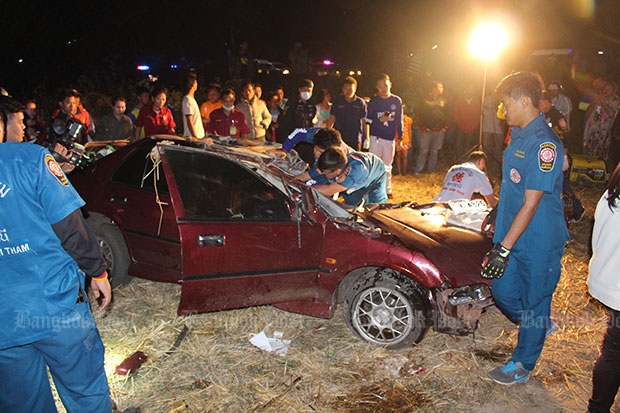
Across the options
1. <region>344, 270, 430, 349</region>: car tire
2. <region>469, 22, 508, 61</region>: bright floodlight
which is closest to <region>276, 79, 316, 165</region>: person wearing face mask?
<region>469, 22, 508, 61</region>: bright floodlight

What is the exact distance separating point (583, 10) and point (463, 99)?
26.8 ft

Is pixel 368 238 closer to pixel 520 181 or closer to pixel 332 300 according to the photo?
pixel 332 300

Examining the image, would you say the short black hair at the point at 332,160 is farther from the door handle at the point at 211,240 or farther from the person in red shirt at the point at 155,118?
the person in red shirt at the point at 155,118

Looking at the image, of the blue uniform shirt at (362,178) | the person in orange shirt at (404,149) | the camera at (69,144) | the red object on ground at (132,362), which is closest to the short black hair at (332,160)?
the blue uniform shirt at (362,178)

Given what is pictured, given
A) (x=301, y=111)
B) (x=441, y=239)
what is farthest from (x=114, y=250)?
(x=301, y=111)

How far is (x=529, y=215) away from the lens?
306 cm

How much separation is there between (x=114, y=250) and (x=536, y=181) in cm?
367

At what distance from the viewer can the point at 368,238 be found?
386 cm

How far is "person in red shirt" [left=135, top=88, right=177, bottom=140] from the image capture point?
765cm

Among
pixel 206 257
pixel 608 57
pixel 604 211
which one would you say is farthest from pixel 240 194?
pixel 608 57

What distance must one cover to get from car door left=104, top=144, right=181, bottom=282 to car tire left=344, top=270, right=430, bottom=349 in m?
1.58

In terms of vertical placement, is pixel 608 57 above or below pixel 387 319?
above

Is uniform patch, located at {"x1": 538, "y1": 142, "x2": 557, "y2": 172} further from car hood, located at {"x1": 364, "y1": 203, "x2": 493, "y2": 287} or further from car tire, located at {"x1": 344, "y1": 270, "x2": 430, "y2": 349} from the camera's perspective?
car tire, located at {"x1": 344, "y1": 270, "x2": 430, "y2": 349}

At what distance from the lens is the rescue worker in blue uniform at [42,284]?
7.21ft
